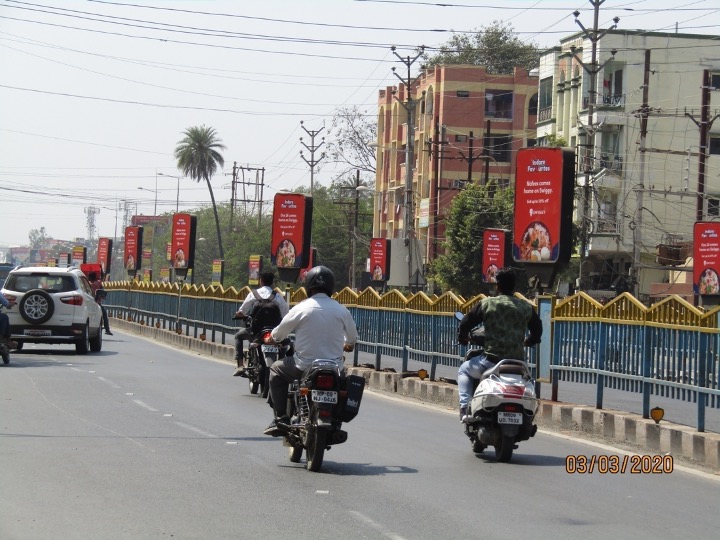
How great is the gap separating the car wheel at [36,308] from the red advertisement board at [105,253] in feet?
141

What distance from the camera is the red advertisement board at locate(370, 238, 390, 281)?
191ft

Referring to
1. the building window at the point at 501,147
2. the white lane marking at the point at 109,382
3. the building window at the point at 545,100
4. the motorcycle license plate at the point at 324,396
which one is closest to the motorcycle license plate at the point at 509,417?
the motorcycle license plate at the point at 324,396

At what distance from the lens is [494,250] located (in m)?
46.4

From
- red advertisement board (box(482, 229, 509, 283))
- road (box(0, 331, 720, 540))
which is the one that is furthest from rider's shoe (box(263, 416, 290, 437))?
red advertisement board (box(482, 229, 509, 283))

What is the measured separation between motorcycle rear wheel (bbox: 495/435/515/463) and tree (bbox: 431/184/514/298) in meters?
55.2

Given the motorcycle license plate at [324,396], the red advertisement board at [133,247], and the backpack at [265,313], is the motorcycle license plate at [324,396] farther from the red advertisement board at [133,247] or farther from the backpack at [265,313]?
the red advertisement board at [133,247]

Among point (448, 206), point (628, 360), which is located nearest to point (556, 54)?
point (448, 206)

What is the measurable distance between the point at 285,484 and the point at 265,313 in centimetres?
844

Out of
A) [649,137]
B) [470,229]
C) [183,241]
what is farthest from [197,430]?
[470,229]

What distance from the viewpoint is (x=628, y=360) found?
46.3 feet

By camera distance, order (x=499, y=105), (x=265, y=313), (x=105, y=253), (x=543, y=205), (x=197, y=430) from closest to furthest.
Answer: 1. (x=197, y=430)
2. (x=265, y=313)
3. (x=543, y=205)
4. (x=105, y=253)
5. (x=499, y=105)

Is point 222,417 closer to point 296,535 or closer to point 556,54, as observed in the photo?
point 296,535
